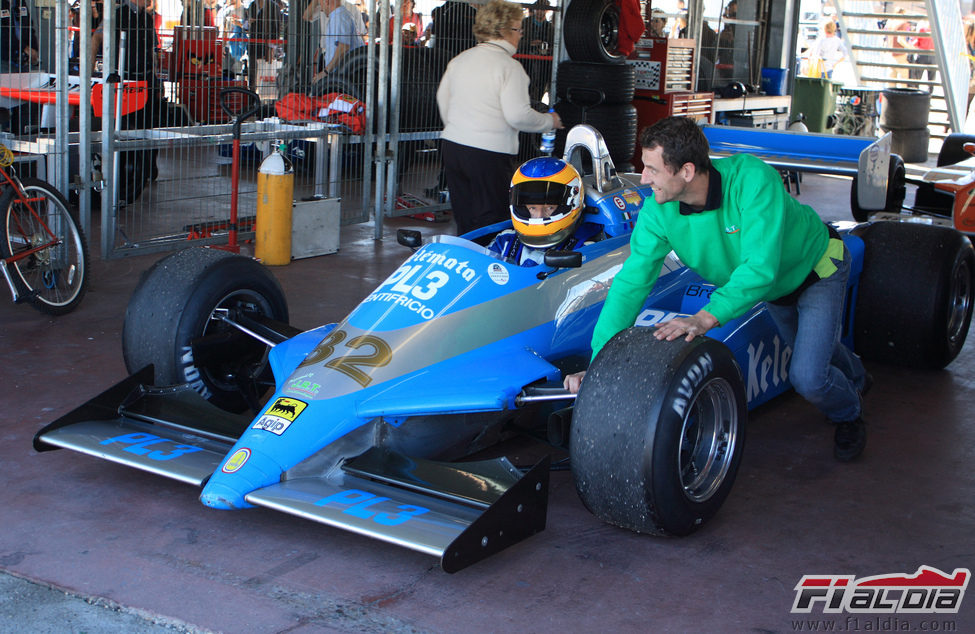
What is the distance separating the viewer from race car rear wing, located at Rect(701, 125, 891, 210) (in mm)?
6645

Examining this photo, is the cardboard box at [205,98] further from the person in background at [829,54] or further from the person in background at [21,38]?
the person in background at [829,54]

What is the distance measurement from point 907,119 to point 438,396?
1429 centimetres

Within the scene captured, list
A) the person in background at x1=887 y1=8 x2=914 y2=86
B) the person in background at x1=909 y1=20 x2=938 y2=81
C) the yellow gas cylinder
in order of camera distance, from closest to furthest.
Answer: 1. the yellow gas cylinder
2. the person in background at x1=909 y1=20 x2=938 y2=81
3. the person in background at x1=887 y1=8 x2=914 y2=86

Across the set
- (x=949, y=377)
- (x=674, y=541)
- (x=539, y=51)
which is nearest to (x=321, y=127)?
(x=539, y=51)

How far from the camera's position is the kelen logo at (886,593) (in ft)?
10.9

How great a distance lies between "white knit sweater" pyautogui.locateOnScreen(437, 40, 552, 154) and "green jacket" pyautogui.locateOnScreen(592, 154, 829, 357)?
10.5 feet

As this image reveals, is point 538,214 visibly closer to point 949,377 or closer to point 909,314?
point 909,314

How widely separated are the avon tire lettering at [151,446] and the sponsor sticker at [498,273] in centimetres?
132

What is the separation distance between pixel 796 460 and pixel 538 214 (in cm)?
157

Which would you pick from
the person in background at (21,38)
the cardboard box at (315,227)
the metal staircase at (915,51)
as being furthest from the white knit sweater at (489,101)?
the metal staircase at (915,51)

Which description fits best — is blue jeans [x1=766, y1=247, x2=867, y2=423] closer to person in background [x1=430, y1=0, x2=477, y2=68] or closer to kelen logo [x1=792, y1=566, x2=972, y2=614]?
kelen logo [x1=792, y1=566, x2=972, y2=614]

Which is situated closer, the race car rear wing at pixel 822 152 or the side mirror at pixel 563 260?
the side mirror at pixel 563 260

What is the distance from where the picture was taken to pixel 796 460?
4.60 m

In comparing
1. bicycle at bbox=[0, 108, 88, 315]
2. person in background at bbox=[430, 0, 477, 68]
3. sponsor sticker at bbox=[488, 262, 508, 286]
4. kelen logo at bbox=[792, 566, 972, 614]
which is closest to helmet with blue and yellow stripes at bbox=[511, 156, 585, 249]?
sponsor sticker at bbox=[488, 262, 508, 286]
